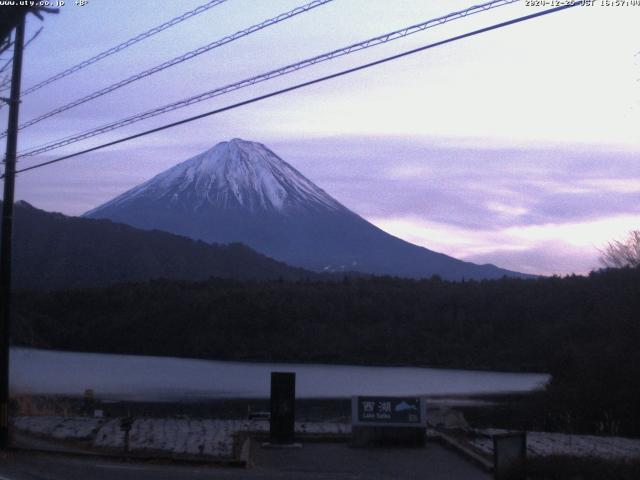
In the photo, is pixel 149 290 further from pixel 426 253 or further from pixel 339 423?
pixel 426 253

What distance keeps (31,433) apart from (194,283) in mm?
60135

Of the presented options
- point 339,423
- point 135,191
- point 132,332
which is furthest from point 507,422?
point 135,191

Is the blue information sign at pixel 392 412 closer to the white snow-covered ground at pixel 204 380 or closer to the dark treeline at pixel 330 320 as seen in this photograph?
the white snow-covered ground at pixel 204 380

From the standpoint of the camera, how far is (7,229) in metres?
20.0

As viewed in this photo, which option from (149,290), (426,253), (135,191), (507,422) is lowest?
(507,422)

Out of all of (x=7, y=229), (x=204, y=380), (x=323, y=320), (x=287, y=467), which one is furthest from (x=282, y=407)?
(x=323, y=320)

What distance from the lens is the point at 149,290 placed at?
7756 centimetres

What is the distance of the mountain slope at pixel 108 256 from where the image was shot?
325 feet

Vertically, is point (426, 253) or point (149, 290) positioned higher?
point (426, 253)

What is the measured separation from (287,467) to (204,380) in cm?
2722

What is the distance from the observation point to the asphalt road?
16278mm

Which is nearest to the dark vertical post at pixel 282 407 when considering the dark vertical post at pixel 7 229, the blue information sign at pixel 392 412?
the blue information sign at pixel 392 412

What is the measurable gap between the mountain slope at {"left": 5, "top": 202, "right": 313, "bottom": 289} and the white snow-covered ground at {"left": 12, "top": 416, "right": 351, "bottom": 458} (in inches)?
2842

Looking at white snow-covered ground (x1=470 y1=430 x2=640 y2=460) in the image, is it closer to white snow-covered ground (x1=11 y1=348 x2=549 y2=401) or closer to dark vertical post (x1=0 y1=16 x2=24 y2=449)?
dark vertical post (x1=0 y1=16 x2=24 y2=449)
